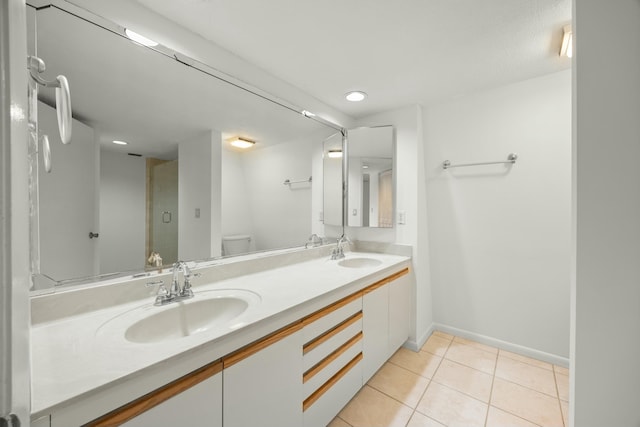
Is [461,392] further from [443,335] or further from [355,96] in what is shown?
[355,96]

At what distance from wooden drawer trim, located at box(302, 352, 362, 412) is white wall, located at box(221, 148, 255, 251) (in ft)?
2.96

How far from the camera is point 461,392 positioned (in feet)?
5.46

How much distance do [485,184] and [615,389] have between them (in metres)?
1.70

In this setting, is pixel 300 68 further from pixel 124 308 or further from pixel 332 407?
pixel 332 407

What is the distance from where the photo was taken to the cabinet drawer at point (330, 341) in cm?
116

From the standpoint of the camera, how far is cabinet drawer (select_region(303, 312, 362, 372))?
1161mm

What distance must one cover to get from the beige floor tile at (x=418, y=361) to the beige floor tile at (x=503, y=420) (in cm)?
41

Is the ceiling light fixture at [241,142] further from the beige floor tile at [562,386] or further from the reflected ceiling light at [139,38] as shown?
the beige floor tile at [562,386]

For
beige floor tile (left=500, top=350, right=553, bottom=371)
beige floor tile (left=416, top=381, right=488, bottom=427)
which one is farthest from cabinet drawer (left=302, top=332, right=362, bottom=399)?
beige floor tile (left=500, top=350, right=553, bottom=371)

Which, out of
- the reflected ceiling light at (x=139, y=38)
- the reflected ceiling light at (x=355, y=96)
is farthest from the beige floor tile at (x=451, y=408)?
the reflected ceiling light at (x=139, y=38)

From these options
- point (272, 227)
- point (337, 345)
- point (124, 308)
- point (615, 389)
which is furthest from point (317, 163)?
point (615, 389)

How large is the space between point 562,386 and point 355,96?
2.56m

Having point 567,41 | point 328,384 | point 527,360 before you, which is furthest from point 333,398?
point 567,41

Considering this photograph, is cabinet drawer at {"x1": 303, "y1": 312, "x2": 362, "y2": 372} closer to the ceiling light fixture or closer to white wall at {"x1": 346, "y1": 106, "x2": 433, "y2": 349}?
white wall at {"x1": 346, "y1": 106, "x2": 433, "y2": 349}
